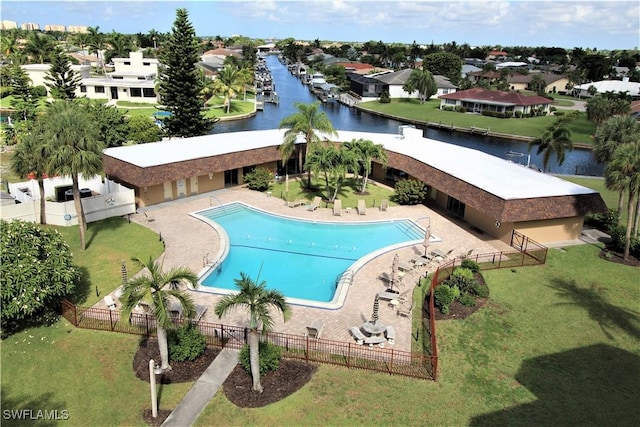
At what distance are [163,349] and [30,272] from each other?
5886 millimetres

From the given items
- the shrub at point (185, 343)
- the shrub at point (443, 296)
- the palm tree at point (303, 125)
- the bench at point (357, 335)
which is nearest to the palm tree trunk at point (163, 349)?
the shrub at point (185, 343)

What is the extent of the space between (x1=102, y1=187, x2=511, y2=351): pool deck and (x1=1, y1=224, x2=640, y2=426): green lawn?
96.8 inches

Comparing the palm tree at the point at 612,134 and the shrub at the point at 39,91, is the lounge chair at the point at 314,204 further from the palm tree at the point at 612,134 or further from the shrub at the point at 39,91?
the shrub at the point at 39,91

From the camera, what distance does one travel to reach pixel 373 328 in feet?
59.2

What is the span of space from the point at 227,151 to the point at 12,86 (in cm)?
6276

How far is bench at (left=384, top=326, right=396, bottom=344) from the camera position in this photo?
18.2 m

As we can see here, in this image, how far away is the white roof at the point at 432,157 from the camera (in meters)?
28.1

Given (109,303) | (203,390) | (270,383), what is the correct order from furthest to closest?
(109,303), (270,383), (203,390)

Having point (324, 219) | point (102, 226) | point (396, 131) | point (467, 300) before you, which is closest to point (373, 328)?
point (467, 300)

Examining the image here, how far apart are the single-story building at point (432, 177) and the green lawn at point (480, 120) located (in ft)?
133

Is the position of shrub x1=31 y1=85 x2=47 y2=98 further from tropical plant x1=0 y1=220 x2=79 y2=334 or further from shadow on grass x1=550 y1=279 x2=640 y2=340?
shadow on grass x1=550 y1=279 x2=640 y2=340

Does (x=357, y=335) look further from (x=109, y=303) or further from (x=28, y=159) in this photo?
(x=28, y=159)

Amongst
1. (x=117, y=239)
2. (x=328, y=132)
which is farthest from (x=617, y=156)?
(x=117, y=239)

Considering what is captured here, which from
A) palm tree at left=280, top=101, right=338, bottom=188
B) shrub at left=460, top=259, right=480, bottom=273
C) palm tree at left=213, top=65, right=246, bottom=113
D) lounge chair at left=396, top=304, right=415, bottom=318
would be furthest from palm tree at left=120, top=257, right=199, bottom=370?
palm tree at left=213, top=65, right=246, bottom=113
